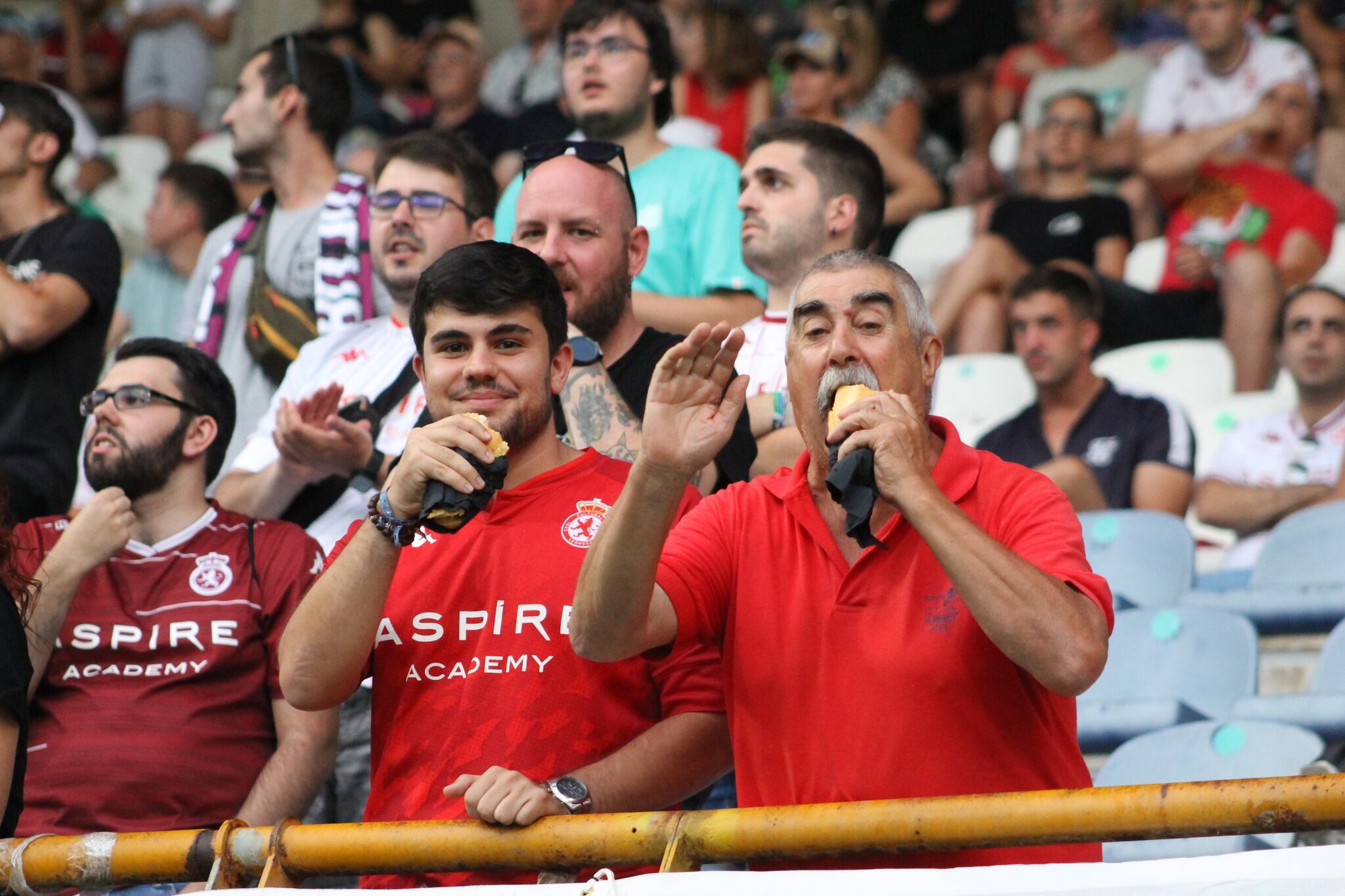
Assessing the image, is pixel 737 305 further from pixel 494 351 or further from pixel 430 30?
pixel 430 30

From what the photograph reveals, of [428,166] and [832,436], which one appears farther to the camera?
[428,166]

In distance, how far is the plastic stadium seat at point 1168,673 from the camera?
455 centimetres

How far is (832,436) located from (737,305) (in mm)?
2268

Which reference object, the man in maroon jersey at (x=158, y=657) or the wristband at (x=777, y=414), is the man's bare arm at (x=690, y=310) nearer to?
the wristband at (x=777, y=414)

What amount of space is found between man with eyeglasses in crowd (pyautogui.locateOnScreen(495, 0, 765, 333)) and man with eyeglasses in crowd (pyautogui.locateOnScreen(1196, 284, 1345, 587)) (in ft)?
6.50

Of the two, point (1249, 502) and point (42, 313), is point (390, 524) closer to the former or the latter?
point (42, 313)

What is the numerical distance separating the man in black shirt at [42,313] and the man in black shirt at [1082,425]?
9.77ft

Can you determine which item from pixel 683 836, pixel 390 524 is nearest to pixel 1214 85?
pixel 390 524

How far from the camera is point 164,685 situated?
12.1 ft

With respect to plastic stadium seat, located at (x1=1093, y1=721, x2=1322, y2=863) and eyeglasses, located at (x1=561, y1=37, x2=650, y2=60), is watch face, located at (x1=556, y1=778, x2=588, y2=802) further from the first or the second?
eyeglasses, located at (x1=561, y1=37, x2=650, y2=60)

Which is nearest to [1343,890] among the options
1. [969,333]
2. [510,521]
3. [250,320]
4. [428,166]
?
[510,521]

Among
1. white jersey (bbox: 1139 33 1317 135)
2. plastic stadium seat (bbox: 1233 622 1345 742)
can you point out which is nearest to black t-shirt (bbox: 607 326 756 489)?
plastic stadium seat (bbox: 1233 622 1345 742)

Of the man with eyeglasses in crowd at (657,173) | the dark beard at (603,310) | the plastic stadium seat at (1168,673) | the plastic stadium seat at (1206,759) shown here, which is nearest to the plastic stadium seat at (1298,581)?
the plastic stadium seat at (1168,673)

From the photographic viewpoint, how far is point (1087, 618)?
253 centimetres
